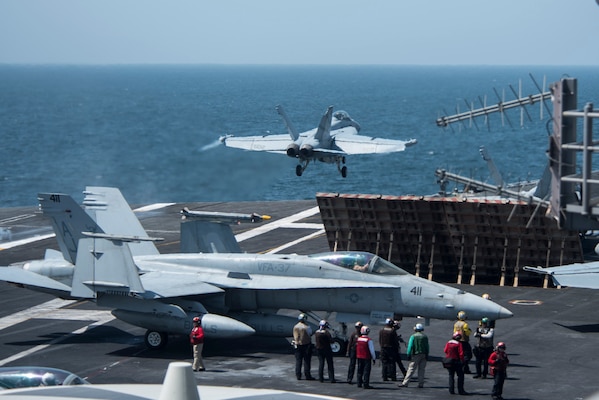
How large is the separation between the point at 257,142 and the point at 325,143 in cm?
793

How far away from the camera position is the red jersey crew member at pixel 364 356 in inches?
982

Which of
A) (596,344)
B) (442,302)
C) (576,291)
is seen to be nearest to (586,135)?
(442,302)

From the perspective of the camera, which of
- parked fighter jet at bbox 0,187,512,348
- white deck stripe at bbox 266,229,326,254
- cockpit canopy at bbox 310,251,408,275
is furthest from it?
white deck stripe at bbox 266,229,326,254

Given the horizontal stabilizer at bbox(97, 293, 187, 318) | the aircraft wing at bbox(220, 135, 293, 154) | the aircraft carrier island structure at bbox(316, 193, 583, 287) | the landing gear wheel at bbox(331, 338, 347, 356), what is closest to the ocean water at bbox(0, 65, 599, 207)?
the aircraft wing at bbox(220, 135, 293, 154)

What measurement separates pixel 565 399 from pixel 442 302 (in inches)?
188

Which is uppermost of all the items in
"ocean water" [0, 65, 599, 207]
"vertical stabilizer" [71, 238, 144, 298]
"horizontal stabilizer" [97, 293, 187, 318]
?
"vertical stabilizer" [71, 238, 144, 298]

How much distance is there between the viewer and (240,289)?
2925 centimetres

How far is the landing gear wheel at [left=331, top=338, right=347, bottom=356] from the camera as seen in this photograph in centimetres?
2831

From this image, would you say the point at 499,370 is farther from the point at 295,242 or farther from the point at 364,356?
the point at 295,242

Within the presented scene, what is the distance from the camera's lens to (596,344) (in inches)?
1151

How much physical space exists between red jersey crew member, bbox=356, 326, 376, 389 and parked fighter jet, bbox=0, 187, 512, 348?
3177 millimetres

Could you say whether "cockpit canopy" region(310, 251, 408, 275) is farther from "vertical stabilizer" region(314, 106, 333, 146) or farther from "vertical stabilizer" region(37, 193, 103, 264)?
"vertical stabilizer" region(314, 106, 333, 146)

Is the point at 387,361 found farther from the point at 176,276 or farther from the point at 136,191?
the point at 136,191

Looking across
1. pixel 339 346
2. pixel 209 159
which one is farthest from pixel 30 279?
pixel 209 159
